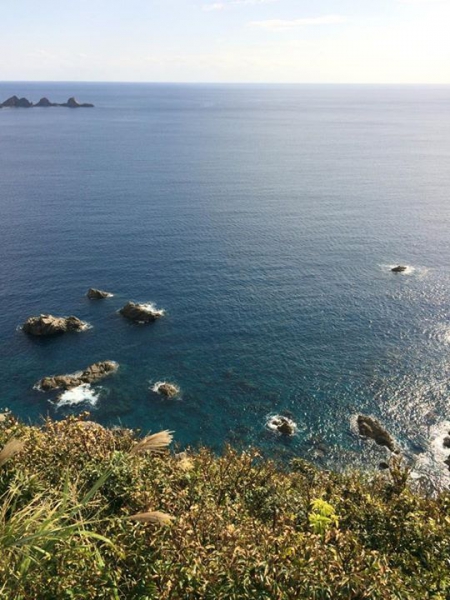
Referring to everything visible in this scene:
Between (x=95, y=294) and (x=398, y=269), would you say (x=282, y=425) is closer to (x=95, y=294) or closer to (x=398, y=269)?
(x=95, y=294)

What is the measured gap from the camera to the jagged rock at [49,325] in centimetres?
7212

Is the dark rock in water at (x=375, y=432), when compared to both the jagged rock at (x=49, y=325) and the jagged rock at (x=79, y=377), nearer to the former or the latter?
the jagged rock at (x=79, y=377)

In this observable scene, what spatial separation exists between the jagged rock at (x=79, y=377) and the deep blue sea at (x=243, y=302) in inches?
57.6

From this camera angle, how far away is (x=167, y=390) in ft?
205

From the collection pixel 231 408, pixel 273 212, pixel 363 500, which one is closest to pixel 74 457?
pixel 363 500

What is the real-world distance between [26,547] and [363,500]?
17.5 metres

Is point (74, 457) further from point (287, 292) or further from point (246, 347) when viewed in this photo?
point (287, 292)

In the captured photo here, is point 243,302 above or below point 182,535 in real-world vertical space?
below

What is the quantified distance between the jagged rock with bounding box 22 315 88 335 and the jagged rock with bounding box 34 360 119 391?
10542 millimetres

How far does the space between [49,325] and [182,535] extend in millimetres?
62220

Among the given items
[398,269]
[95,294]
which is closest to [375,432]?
[398,269]

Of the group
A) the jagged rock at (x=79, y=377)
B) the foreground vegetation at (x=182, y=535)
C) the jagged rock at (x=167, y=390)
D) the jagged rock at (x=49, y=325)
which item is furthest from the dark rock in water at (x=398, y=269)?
the foreground vegetation at (x=182, y=535)

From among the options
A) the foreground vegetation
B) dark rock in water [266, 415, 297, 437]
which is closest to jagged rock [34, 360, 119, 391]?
dark rock in water [266, 415, 297, 437]

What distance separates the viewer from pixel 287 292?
86.5 meters
